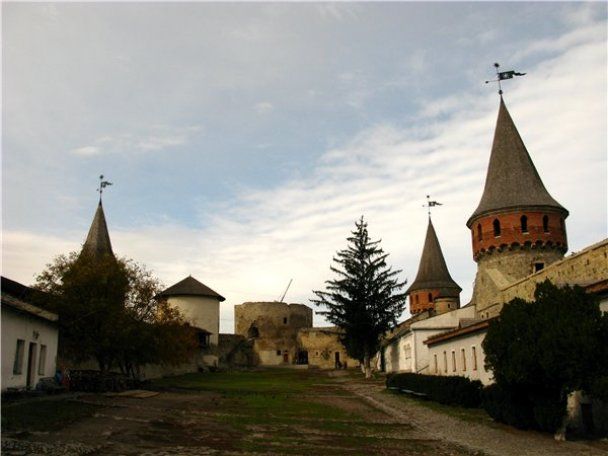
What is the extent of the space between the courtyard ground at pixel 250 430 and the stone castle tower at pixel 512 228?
48.9ft

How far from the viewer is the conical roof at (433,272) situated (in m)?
62.6

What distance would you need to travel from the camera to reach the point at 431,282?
63.3 m

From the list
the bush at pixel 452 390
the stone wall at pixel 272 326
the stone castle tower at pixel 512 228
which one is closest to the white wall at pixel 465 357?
A: the bush at pixel 452 390

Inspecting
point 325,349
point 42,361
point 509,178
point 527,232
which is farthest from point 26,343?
point 325,349

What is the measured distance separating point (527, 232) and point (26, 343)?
26.7 meters

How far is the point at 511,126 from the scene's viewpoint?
40812 millimetres

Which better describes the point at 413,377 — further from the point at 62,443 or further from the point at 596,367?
the point at 62,443

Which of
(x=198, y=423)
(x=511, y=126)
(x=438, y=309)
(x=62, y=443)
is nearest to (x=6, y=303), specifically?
(x=198, y=423)

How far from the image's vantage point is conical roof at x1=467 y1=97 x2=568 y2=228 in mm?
36844

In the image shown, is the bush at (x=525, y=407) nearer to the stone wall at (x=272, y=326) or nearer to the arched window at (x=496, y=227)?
the arched window at (x=496, y=227)

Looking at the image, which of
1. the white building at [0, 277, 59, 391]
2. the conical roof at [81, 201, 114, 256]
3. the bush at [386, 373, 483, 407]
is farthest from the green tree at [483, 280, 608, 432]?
the conical roof at [81, 201, 114, 256]

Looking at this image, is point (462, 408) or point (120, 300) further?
point (120, 300)

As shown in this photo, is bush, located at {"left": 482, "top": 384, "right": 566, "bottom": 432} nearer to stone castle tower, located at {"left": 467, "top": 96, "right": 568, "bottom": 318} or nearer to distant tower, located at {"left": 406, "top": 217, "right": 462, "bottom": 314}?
stone castle tower, located at {"left": 467, "top": 96, "right": 568, "bottom": 318}

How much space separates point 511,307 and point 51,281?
70.6ft
